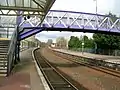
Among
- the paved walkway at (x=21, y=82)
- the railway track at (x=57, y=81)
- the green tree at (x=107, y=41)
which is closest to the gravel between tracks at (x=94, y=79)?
the railway track at (x=57, y=81)

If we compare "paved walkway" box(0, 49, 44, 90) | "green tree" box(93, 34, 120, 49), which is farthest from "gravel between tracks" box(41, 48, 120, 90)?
"green tree" box(93, 34, 120, 49)

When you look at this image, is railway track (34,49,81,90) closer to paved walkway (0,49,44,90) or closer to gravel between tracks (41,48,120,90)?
paved walkway (0,49,44,90)

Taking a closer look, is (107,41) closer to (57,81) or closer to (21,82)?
(57,81)

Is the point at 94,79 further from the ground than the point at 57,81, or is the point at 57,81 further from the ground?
the point at 57,81

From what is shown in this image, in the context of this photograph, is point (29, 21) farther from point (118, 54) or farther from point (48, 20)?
point (118, 54)

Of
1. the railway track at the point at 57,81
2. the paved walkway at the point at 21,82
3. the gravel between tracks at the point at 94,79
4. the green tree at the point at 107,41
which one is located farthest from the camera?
the green tree at the point at 107,41

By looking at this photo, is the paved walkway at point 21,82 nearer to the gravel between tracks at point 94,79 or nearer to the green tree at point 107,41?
the gravel between tracks at point 94,79

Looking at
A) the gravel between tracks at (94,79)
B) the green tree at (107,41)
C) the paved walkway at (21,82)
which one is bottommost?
the gravel between tracks at (94,79)

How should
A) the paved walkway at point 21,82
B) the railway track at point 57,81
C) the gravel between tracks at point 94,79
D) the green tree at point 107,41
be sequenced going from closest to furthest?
the paved walkway at point 21,82
the railway track at point 57,81
the gravel between tracks at point 94,79
the green tree at point 107,41

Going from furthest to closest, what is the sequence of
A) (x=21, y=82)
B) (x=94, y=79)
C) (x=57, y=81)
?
1. (x=94, y=79)
2. (x=57, y=81)
3. (x=21, y=82)

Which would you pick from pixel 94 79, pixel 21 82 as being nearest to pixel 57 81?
pixel 94 79

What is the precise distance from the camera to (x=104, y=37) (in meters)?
74.5

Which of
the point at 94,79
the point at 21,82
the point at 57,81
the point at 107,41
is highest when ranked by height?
the point at 107,41

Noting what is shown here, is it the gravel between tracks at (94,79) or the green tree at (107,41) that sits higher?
the green tree at (107,41)
